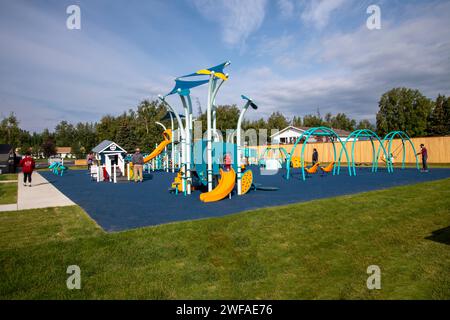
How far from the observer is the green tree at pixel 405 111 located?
50.7m

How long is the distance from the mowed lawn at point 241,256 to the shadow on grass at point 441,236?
2 centimetres

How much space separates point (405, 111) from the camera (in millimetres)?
52125

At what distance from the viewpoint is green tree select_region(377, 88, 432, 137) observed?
5069 centimetres

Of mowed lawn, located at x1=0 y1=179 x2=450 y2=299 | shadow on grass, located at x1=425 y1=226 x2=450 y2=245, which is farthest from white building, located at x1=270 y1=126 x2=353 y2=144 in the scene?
shadow on grass, located at x1=425 y1=226 x2=450 y2=245

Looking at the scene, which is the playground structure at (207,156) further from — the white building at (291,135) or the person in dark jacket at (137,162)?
the white building at (291,135)

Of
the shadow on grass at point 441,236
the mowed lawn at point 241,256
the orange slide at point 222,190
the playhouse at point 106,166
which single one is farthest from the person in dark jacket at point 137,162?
the shadow on grass at point 441,236

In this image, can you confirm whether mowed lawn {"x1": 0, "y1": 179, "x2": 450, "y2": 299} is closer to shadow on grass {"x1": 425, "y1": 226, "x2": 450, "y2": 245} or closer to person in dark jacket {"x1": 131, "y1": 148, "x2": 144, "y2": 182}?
shadow on grass {"x1": 425, "y1": 226, "x2": 450, "y2": 245}

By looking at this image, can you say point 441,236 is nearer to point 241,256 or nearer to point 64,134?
point 241,256

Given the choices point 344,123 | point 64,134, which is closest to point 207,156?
point 344,123

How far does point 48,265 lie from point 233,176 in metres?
6.25

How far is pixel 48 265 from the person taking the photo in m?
4.61

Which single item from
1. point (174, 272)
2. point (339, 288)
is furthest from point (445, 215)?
point (174, 272)

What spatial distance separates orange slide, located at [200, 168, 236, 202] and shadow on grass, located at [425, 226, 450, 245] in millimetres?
5647
